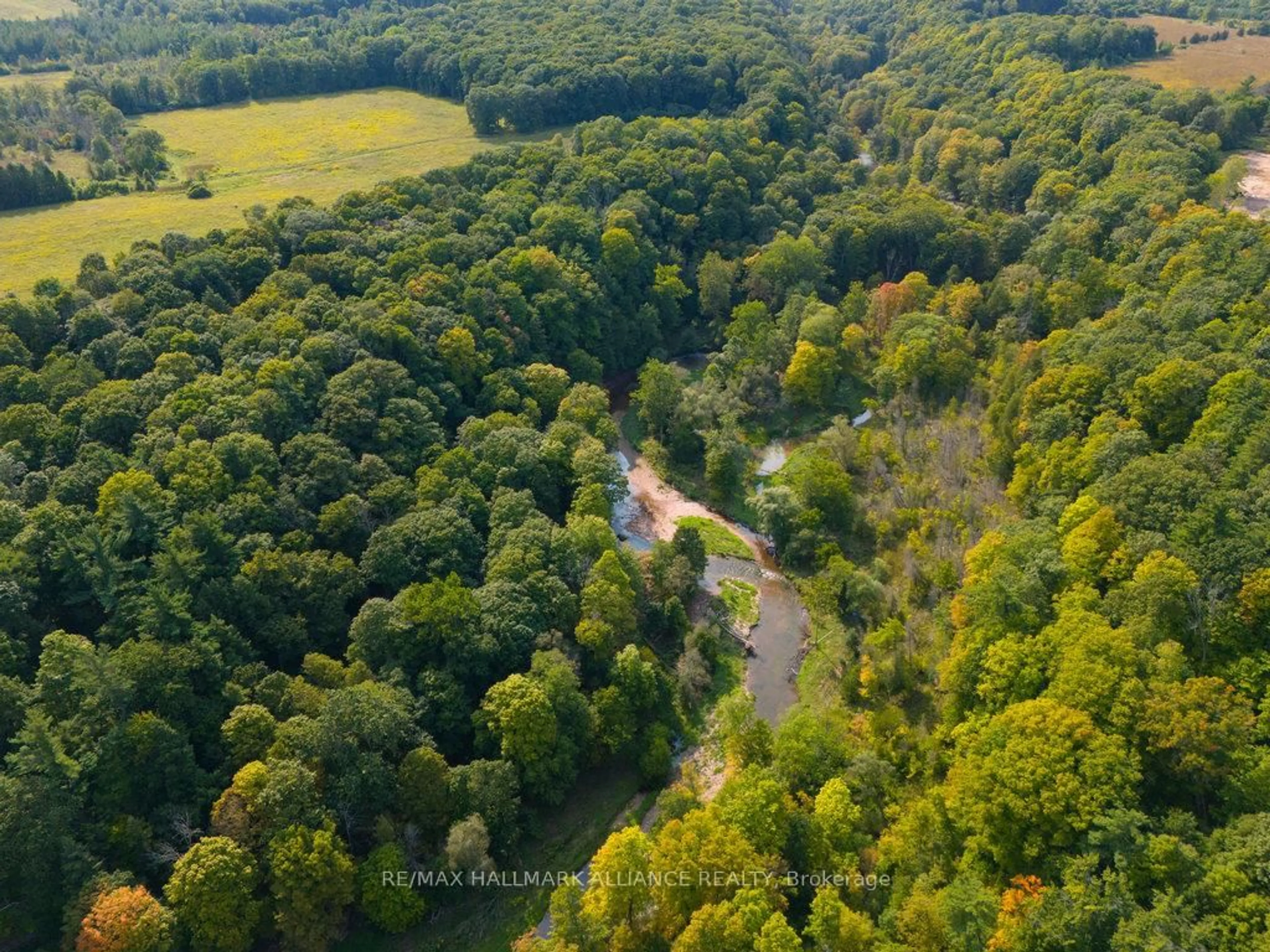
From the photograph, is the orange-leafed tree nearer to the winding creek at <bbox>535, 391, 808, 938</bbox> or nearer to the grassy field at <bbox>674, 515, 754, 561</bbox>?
the winding creek at <bbox>535, 391, 808, 938</bbox>

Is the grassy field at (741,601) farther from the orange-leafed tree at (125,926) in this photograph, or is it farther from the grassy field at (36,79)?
the grassy field at (36,79)

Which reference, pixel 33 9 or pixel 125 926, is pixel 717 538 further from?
pixel 33 9

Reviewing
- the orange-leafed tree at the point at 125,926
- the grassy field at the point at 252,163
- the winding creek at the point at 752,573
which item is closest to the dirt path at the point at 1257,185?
the winding creek at the point at 752,573

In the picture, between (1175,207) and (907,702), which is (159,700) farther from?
(1175,207)

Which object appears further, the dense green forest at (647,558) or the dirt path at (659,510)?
the dirt path at (659,510)

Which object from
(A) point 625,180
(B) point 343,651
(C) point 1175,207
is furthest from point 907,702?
(A) point 625,180

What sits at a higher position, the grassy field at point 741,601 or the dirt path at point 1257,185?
the dirt path at point 1257,185

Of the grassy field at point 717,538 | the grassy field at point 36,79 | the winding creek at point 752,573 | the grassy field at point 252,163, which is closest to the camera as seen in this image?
the winding creek at point 752,573

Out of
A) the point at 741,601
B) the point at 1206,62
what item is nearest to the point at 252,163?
the point at 741,601
